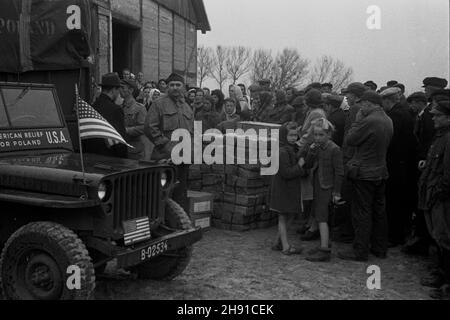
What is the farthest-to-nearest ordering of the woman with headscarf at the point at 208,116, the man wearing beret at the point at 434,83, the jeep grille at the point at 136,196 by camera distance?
the woman with headscarf at the point at 208,116 → the man wearing beret at the point at 434,83 → the jeep grille at the point at 136,196

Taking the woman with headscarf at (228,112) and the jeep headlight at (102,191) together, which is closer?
the jeep headlight at (102,191)

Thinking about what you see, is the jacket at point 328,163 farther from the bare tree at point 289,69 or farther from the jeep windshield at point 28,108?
the bare tree at point 289,69

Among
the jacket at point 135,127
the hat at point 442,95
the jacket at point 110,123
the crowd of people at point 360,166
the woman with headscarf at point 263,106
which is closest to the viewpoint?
the crowd of people at point 360,166

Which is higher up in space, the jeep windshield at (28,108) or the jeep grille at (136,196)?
the jeep windshield at (28,108)

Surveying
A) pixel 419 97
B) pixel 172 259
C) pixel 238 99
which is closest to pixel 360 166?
pixel 419 97

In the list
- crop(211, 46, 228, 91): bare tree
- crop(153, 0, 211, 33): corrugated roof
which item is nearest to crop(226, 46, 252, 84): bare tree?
crop(211, 46, 228, 91): bare tree

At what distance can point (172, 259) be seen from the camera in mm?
5051

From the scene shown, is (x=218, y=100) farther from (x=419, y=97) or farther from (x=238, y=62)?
(x=238, y=62)

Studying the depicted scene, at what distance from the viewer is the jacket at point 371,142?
594 centimetres

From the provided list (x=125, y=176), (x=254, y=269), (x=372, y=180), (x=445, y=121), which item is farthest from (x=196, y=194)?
(x=445, y=121)

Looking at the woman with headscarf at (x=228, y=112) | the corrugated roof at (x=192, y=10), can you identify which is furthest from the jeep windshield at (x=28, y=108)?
the corrugated roof at (x=192, y=10)

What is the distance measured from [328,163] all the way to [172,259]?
2.24 m

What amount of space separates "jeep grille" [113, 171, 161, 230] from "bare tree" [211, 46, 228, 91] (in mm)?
43813

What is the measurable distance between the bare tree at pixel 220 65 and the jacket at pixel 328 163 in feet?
139
